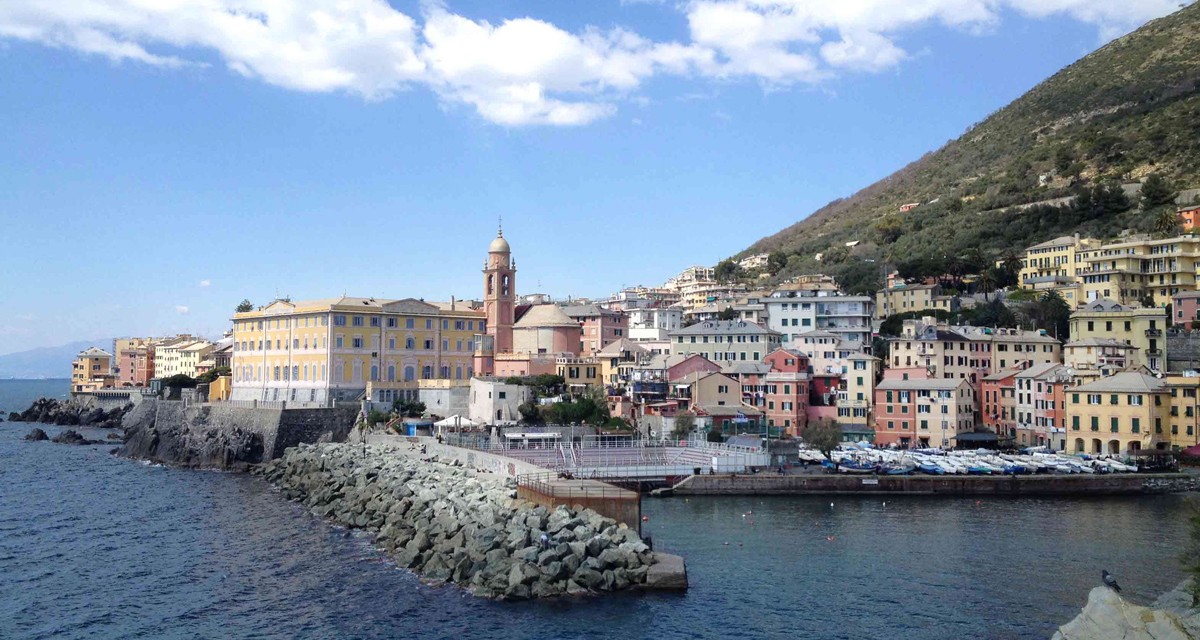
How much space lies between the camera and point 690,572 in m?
30.4

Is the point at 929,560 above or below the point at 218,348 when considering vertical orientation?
below

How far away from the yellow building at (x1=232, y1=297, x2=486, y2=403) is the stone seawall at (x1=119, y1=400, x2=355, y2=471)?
3908mm

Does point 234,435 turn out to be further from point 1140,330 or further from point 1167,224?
point 1167,224

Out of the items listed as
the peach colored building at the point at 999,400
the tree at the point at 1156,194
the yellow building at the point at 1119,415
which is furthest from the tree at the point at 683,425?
the tree at the point at 1156,194

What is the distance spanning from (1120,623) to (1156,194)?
80.3 metres

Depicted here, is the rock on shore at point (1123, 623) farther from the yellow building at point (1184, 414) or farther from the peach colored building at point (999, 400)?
the peach colored building at point (999, 400)

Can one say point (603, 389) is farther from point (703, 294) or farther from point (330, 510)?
point (703, 294)

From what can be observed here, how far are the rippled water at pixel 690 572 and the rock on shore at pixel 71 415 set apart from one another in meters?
51.6

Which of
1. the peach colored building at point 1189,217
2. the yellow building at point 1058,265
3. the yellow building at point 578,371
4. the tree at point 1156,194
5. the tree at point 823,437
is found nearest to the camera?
the tree at point 823,437

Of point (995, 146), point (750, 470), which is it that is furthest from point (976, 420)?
point (995, 146)

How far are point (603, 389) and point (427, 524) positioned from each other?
31.6 meters

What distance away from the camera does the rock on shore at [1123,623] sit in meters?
18.1

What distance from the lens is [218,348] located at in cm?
11131

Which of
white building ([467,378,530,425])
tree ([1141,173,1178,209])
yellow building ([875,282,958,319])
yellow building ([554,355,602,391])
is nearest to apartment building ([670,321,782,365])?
yellow building ([554,355,602,391])
